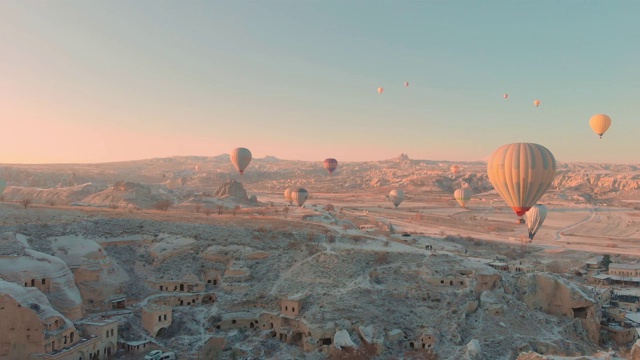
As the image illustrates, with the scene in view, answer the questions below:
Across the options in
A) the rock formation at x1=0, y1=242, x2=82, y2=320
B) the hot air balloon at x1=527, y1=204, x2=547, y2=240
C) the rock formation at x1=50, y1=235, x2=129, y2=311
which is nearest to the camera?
the rock formation at x1=0, y1=242, x2=82, y2=320

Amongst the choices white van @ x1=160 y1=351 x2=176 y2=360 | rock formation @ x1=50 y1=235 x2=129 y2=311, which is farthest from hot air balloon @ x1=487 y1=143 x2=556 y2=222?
rock formation @ x1=50 y1=235 x2=129 y2=311

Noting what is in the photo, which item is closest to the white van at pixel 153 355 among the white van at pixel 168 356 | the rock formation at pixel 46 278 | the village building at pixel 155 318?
the white van at pixel 168 356

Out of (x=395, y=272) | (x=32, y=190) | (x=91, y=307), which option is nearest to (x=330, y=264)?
(x=395, y=272)

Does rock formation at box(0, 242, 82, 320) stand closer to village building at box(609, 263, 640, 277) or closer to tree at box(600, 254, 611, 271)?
village building at box(609, 263, 640, 277)

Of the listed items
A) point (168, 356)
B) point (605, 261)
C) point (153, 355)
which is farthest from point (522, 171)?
point (153, 355)

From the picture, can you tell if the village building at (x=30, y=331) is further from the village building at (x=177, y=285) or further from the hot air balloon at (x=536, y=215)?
the hot air balloon at (x=536, y=215)

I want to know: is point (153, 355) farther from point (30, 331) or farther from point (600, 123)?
point (600, 123)

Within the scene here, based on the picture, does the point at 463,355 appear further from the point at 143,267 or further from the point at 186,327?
the point at 143,267
